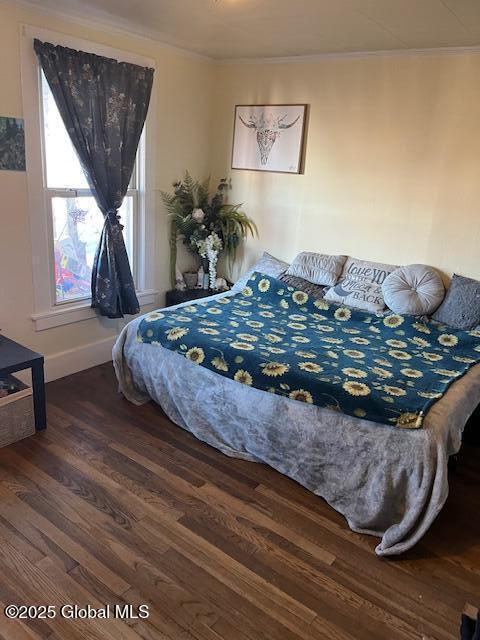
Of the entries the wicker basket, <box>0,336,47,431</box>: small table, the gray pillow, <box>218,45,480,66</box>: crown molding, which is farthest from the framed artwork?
the wicker basket

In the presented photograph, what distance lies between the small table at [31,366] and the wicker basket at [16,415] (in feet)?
0.12

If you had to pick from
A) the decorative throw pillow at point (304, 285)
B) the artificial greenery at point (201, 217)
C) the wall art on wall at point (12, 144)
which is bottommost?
the decorative throw pillow at point (304, 285)

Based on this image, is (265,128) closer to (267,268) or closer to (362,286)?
(267,268)

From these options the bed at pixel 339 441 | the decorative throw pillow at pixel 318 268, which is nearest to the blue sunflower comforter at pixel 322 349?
the bed at pixel 339 441

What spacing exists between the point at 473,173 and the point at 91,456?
9.47 ft

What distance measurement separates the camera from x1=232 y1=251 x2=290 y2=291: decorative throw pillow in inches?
149

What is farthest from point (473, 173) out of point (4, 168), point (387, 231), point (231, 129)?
point (4, 168)

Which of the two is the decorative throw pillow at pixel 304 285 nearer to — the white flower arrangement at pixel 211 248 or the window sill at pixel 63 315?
the white flower arrangement at pixel 211 248

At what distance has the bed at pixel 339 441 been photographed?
2.05m

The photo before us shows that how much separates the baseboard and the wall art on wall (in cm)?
128

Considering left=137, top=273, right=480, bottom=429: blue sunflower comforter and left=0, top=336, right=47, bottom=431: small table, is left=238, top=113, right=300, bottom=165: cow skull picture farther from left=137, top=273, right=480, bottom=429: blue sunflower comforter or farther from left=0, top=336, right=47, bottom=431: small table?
left=0, top=336, right=47, bottom=431: small table

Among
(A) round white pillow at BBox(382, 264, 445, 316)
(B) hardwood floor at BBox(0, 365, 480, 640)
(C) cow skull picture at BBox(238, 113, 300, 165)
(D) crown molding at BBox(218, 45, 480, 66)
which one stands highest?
(D) crown molding at BBox(218, 45, 480, 66)

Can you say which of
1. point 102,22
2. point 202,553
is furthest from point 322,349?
point 102,22

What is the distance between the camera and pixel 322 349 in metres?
2.71
